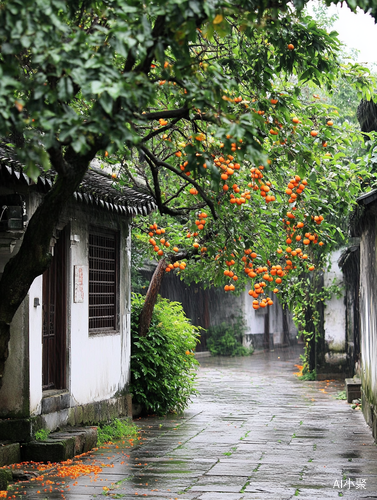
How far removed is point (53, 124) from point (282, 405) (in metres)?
10.6

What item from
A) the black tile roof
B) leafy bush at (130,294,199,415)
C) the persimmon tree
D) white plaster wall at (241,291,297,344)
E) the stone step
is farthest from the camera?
white plaster wall at (241,291,297,344)

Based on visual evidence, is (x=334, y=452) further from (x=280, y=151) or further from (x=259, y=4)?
(x=259, y=4)

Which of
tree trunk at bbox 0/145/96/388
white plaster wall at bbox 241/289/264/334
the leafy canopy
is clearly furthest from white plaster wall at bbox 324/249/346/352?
tree trunk at bbox 0/145/96/388

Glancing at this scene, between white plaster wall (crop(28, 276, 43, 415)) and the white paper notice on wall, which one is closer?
white plaster wall (crop(28, 276, 43, 415))

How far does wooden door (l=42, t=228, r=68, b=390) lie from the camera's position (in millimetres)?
8961

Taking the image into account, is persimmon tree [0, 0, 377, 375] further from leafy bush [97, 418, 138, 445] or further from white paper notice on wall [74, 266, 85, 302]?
leafy bush [97, 418, 138, 445]

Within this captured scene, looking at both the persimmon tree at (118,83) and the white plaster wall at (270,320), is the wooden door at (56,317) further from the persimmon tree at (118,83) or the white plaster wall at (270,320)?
the white plaster wall at (270,320)

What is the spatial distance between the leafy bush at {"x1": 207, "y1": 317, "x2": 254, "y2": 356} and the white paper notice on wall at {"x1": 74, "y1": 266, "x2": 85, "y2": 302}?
1790 cm

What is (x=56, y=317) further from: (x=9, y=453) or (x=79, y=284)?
(x=9, y=453)

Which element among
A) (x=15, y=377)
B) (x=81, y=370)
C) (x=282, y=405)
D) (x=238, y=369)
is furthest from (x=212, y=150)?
(x=238, y=369)

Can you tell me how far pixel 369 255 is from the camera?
10.9m

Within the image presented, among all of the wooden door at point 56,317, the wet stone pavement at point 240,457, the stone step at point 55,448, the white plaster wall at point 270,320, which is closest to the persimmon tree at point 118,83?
the wet stone pavement at point 240,457

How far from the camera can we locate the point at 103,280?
10648mm

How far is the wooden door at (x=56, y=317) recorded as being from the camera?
29.4 feet
